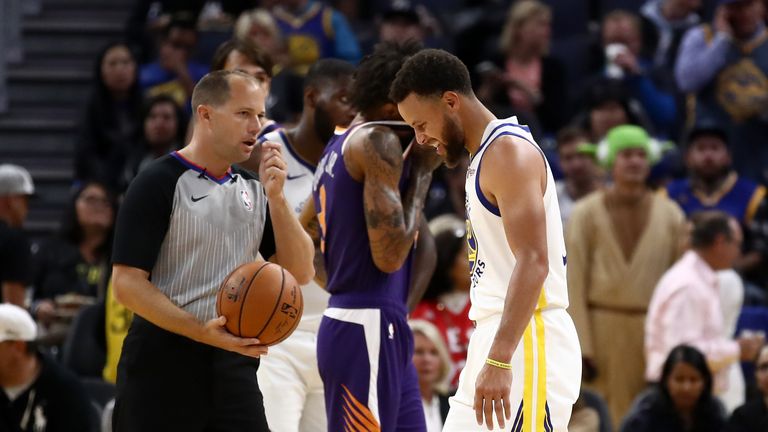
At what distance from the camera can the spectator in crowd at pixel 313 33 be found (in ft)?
41.5

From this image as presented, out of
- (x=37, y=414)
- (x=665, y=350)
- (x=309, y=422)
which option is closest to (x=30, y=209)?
(x=37, y=414)

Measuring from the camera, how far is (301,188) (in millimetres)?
6836

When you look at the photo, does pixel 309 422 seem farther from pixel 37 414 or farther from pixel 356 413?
pixel 37 414

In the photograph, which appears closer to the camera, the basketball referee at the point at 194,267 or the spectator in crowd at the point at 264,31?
the basketball referee at the point at 194,267

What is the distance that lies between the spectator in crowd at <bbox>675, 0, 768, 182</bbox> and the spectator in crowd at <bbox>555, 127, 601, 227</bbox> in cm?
Result: 124

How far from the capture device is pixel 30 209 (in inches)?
525

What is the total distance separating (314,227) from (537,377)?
1.94 meters

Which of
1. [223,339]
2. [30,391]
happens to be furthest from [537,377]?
[30,391]

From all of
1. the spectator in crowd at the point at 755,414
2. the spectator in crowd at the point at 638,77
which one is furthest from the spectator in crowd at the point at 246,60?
the spectator in crowd at the point at 638,77

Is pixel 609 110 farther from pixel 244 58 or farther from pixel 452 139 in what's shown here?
pixel 452 139

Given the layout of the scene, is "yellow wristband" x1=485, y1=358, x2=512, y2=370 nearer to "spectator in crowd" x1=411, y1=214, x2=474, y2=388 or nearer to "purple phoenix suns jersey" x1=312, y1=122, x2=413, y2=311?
"purple phoenix suns jersey" x1=312, y1=122, x2=413, y2=311

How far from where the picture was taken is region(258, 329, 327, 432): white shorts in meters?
6.41

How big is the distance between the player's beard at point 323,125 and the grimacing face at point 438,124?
1.45 meters

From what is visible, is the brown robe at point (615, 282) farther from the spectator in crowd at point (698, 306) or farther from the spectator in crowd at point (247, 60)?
the spectator in crowd at point (247, 60)
